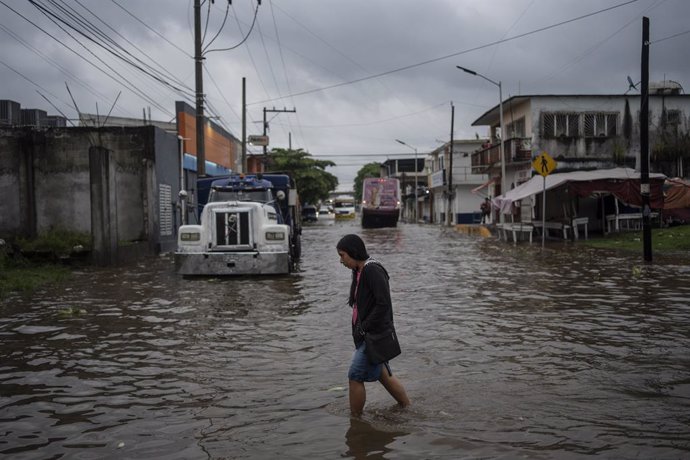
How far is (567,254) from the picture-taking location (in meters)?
23.1

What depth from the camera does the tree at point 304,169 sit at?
237 ft

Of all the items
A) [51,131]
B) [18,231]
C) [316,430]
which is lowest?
[316,430]

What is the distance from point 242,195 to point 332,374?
11.6 m

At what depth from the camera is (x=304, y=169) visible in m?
73.1

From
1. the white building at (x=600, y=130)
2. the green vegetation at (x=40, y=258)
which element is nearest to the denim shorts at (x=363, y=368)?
the green vegetation at (x=40, y=258)

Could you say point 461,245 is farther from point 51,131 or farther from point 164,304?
point 164,304

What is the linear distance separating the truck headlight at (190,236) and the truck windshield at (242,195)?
2018 mm

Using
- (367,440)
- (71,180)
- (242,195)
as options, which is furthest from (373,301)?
(71,180)

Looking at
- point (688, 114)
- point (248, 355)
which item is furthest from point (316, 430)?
point (688, 114)

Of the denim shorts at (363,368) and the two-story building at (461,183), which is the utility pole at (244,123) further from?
the denim shorts at (363,368)

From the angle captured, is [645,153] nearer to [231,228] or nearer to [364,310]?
[231,228]

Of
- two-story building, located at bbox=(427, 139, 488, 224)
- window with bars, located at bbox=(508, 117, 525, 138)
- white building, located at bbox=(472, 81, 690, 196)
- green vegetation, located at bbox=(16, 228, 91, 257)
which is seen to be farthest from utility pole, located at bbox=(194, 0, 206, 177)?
two-story building, located at bbox=(427, 139, 488, 224)

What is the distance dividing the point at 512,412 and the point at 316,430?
1701 mm

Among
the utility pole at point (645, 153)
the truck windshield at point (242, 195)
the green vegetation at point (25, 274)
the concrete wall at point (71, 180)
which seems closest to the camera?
the green vegetation at point (25, 274)
